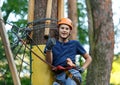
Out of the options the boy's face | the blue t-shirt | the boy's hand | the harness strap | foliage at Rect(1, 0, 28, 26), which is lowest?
the harness strap

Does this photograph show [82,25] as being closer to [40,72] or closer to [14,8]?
[14,8]

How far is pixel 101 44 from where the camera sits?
710 cm

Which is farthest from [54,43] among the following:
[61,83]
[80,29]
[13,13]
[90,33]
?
[80,29]

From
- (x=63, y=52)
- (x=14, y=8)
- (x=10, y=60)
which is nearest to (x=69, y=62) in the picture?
(x=63, y=52)

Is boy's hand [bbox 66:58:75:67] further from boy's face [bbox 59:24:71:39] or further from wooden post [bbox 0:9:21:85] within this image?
wooden post [bbox 0:9:21:85]

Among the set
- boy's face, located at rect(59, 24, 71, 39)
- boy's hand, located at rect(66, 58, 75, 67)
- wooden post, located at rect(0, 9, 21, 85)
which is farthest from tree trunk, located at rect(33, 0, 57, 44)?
wooden post, located at rect(0, 9, 21, 85)

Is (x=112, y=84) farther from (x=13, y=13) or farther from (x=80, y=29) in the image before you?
(x=13, y=13)

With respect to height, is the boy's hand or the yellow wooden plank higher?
the boy's hand

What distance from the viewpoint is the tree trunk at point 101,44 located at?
23.0 ft

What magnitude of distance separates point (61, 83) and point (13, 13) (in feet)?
25.0

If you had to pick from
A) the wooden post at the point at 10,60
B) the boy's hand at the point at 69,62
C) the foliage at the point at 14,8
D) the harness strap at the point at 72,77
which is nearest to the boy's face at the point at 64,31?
the boy's hand at the point at 69,62

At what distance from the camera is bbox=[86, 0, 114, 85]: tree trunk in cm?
702

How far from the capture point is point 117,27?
39.1 feet

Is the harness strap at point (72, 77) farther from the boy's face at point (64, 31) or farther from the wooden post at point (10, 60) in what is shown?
the wooden post at point (10, 60)
